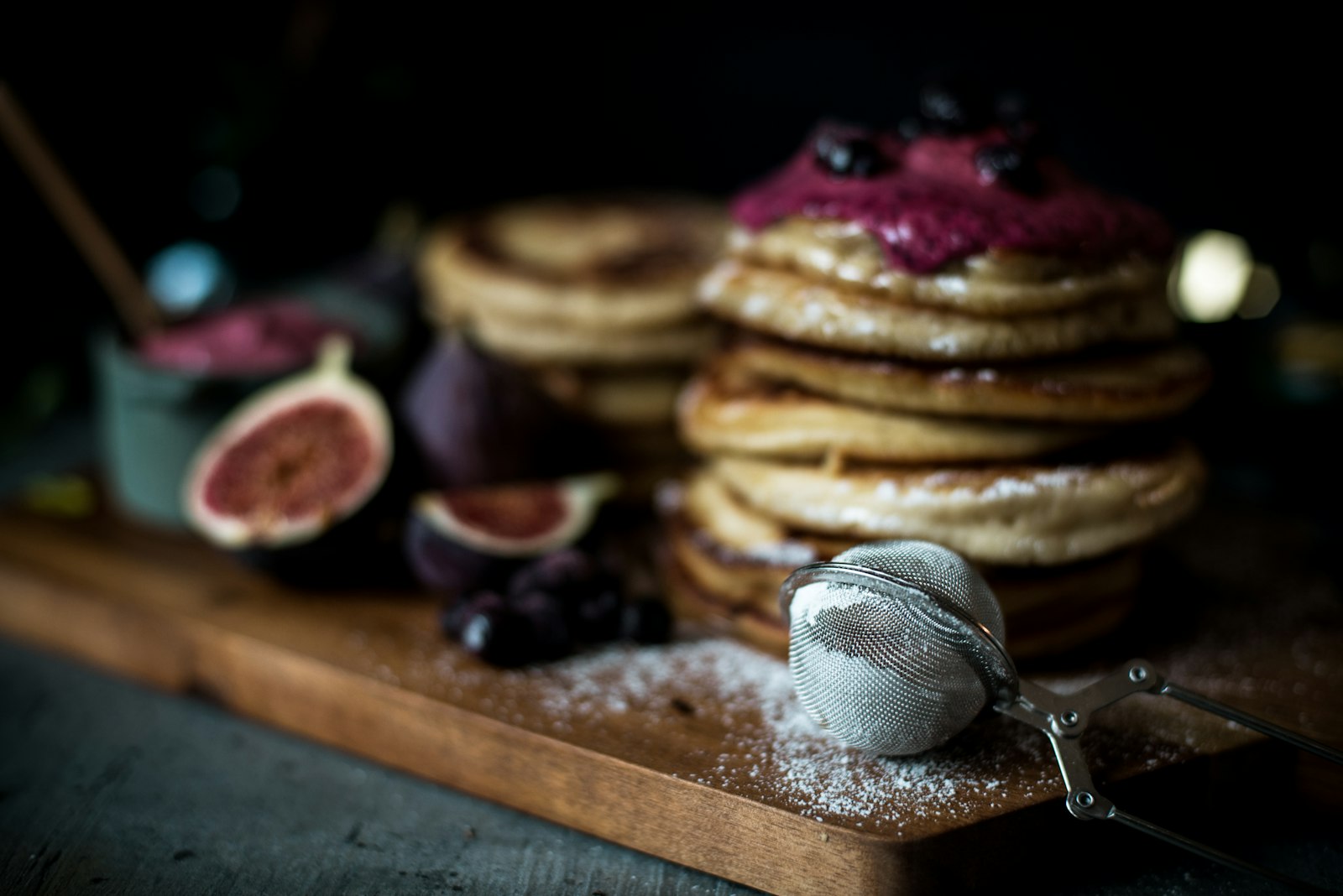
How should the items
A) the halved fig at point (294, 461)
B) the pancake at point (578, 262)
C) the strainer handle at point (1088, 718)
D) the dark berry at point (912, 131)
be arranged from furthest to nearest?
the pancake at point (578, 262)
the halved fig at point (294, 461)
the dark berry at point (912, 131)
the strainer handle at point (1088, 718)

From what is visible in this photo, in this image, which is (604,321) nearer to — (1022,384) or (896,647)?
(1022,384)

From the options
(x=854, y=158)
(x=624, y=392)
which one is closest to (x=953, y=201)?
(x=854, y=158)

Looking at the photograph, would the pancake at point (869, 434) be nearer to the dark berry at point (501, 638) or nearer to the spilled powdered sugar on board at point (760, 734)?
the spilled powdered sugar on board at point (760, 734)

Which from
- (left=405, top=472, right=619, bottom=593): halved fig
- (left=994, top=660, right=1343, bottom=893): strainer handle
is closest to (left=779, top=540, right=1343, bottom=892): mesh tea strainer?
(left=994, top=660, right=1343, bottom=893): strainer handle

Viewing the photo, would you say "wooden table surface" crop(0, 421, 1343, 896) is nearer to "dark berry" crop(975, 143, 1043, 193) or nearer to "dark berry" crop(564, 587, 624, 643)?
"dark berry" crop(564, 587, 624, 643)

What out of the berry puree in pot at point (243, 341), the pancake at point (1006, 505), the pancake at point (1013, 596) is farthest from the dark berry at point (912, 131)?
the berry puree in pot at point (243, 341)

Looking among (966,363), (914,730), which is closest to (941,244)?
(966,363)
